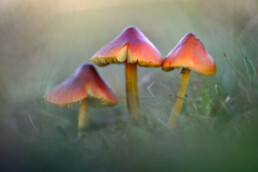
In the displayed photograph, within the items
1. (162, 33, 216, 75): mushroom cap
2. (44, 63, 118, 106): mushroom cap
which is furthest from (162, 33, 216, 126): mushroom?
(44, 63, 118, 106): mushroom cap

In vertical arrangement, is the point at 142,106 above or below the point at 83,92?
below

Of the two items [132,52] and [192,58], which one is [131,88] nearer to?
[132,52]

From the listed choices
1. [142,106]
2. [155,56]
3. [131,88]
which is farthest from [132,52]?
[142,106]

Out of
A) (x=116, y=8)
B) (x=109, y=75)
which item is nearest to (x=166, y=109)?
(x=109, y=75)

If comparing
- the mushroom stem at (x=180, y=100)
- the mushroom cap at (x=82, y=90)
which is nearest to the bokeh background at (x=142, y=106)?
the mushroom stem at (x=180, y=100)

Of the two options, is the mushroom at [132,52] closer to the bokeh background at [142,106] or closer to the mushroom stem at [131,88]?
the mushroom stem at [131,88]

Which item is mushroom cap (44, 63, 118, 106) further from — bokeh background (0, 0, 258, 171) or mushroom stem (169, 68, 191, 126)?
mushroom stem (169, 68, 191, 126)

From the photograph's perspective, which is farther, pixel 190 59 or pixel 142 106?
pixel 142 106

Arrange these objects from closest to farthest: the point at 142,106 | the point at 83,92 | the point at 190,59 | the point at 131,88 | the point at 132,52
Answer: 1. the point at 190,59
2. the point at 132,52
3. the point at 83,92
4. the point at 131,88
5. the point at 142,106

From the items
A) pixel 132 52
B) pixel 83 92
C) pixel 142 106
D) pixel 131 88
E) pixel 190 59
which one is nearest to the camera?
pixel 190 59
